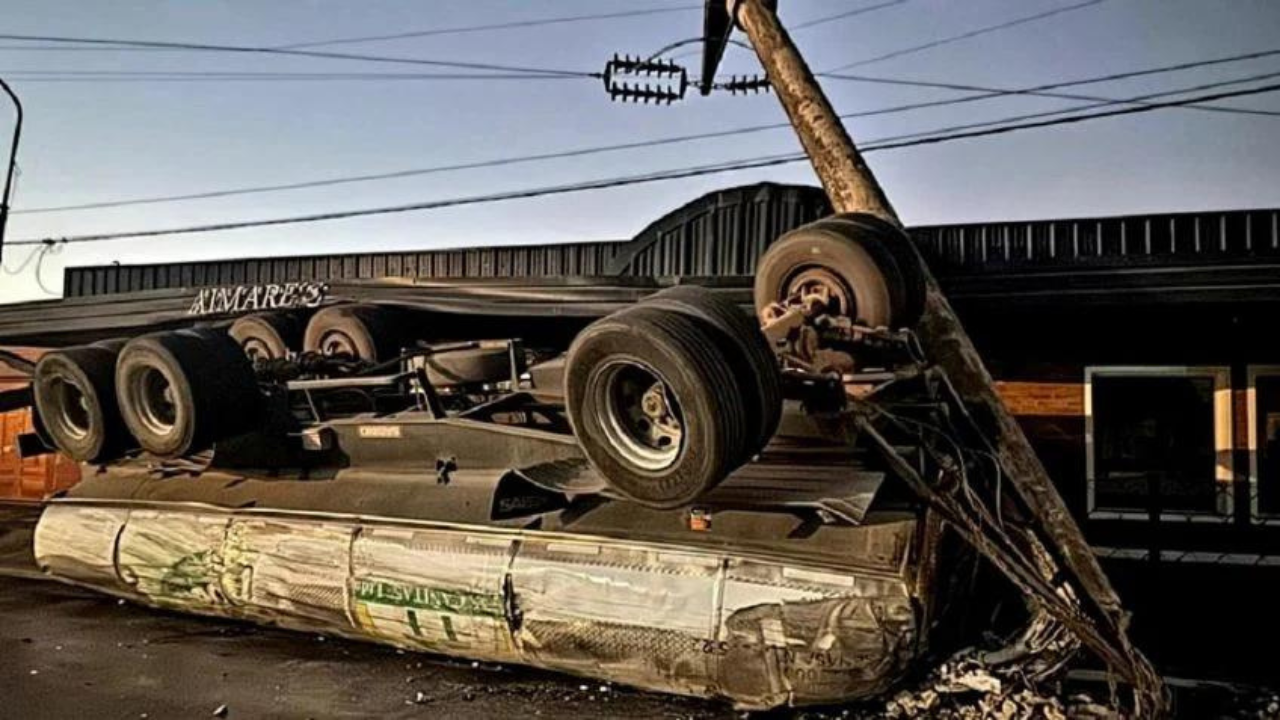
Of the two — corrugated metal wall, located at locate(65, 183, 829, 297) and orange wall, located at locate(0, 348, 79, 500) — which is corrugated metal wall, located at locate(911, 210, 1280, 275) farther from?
orange wall, located at locate(0, 348, 79, 500)

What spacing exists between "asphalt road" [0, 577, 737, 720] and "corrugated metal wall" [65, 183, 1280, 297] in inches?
184

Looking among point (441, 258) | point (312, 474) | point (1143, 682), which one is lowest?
point (1143, 682)

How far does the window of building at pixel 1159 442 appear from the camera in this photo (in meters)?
9.09

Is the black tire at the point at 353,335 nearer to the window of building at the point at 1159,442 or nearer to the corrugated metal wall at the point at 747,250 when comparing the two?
the corrugated metal wall at the point at 747,250

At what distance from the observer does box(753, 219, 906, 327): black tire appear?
481cm

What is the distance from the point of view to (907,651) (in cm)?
455

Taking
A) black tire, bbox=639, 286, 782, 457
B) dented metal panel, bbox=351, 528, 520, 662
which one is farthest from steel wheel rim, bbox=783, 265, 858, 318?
dented metal panel, bbox=351, 528, 520, 662

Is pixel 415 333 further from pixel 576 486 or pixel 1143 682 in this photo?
pixel 1143 682

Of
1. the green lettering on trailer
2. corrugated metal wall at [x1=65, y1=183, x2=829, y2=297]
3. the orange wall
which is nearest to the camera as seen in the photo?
the green lettering on trailer

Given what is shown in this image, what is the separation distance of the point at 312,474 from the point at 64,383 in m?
2.04

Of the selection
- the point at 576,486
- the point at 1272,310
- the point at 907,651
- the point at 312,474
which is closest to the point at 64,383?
the point at 312,474

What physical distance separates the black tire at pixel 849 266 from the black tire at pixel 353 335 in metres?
4.41

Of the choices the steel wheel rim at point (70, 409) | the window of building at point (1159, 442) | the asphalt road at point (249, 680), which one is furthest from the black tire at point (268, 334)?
the window of building at point (1159, 442)

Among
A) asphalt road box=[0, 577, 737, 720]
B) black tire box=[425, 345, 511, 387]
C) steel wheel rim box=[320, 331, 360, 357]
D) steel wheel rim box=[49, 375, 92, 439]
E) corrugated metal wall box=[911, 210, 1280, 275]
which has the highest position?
corrugated metal wall box=[911, 210, 1280, 275]
